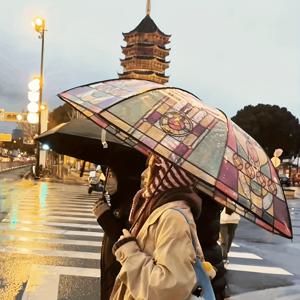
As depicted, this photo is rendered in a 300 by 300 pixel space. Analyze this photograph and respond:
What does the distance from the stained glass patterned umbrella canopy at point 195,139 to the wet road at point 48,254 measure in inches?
156

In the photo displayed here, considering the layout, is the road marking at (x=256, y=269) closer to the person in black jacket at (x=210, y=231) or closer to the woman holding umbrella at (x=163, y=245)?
the person in black jacket at (x=210, y=231)

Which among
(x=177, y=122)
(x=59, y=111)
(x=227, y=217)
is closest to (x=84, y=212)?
(x=227, y=217)

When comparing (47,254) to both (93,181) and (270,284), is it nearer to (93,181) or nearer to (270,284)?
(270,284)

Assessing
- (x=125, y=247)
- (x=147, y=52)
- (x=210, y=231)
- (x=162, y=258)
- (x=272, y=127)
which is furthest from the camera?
(x=147, y=52)

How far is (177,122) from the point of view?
2.17 meters

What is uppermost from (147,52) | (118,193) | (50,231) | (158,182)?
(147,52)

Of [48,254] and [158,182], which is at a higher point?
Answer: [158,182]

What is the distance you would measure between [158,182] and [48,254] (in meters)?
6.44

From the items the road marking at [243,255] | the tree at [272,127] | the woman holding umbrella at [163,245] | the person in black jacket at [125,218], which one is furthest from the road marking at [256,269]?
the tree at [272,127]

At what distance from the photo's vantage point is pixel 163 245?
73.7 inches

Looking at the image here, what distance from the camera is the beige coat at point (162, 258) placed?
6.02 ft

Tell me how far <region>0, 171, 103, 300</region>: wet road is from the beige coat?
13.2 feet

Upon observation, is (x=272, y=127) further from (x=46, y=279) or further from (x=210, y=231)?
(x=210, y=231)

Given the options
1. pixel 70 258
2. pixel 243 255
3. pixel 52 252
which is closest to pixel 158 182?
pixel 70 258
